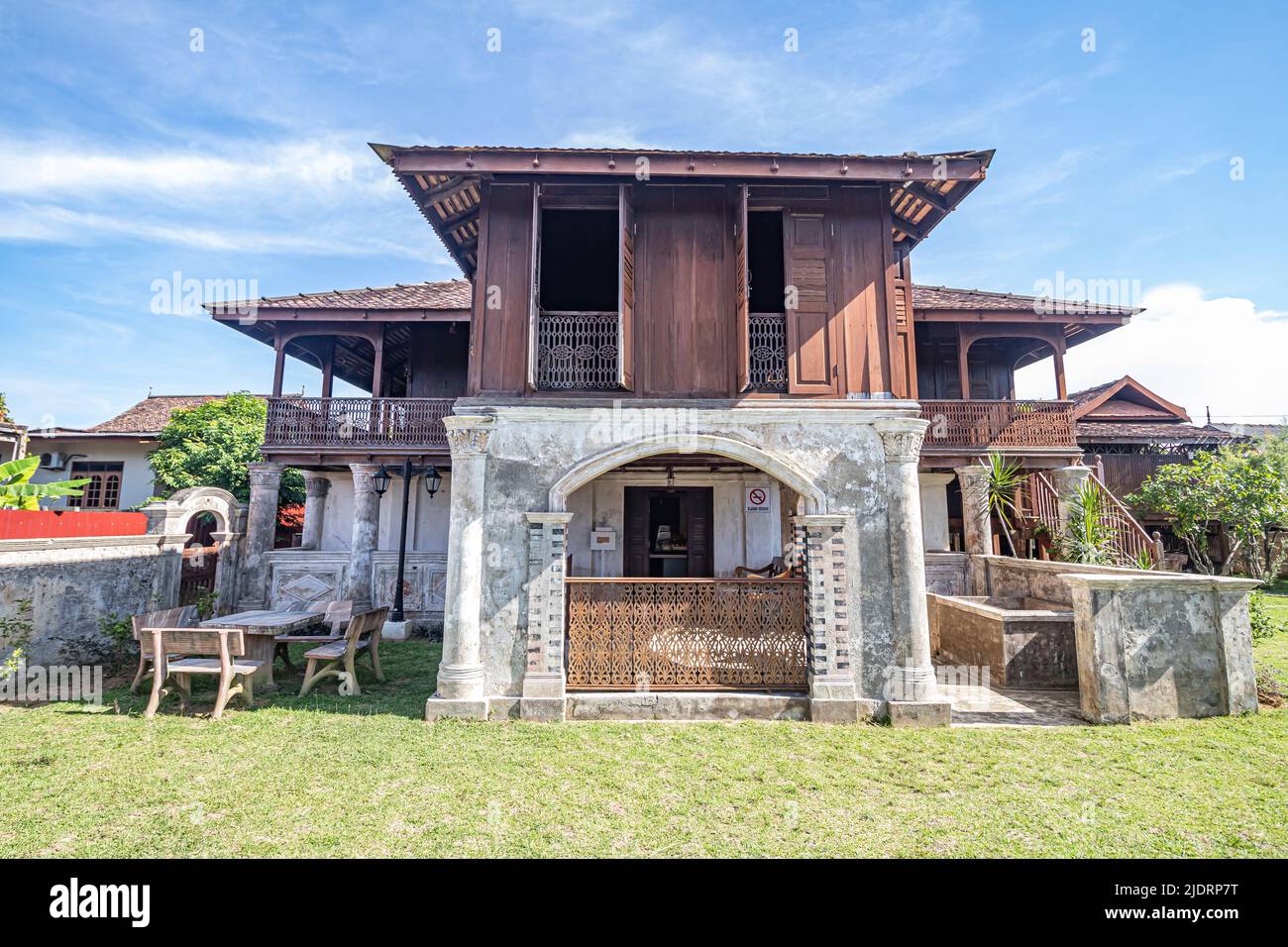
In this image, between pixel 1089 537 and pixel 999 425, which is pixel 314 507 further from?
pixel 1089 537

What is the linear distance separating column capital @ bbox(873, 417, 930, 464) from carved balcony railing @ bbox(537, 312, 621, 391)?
3.40 meters

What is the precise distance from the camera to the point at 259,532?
12.5 meters

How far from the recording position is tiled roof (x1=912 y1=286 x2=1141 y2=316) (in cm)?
1284

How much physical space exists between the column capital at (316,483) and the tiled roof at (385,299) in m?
4.43

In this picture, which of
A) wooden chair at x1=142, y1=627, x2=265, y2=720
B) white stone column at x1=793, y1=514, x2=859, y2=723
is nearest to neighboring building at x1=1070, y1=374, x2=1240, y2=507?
white stone column at x1=793, y1=514, x2=859, y2=723

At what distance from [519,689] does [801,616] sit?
3466 millimetres

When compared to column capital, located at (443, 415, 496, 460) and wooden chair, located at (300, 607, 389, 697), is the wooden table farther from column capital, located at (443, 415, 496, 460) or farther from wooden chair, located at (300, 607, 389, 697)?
column capital, located at (443, 415, 496, 460)

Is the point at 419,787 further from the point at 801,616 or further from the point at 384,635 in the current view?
the point at 384,635

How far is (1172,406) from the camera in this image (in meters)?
19.1

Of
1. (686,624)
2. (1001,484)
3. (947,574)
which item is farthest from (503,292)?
(947,574)

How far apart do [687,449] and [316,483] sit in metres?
12.4

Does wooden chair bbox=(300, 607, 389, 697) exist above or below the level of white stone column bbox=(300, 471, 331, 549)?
below

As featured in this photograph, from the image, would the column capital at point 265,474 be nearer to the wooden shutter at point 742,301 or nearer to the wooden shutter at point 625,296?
the wooden shutter at point 625,296
